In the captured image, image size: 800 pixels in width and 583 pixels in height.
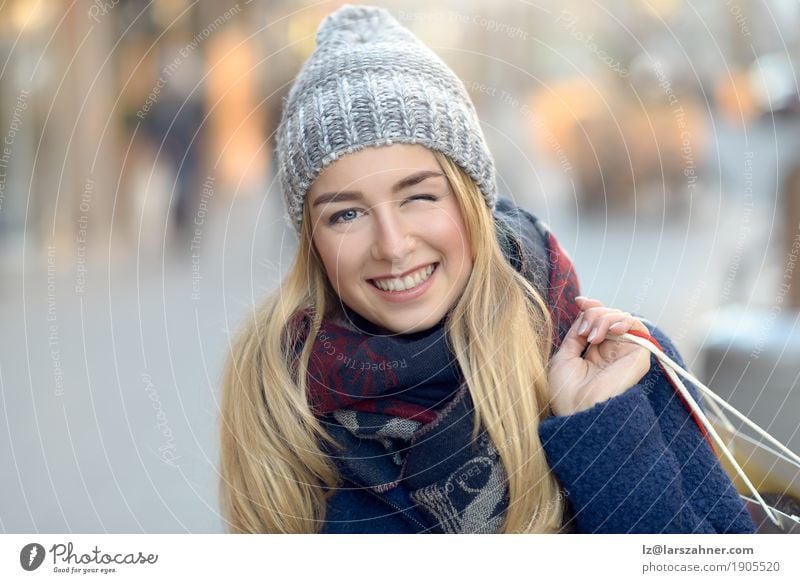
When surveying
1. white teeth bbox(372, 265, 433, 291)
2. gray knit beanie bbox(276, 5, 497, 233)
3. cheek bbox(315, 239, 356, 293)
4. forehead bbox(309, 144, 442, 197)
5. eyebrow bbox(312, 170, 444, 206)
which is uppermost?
gray knit beanie bbox(276, 5, 497, 233)

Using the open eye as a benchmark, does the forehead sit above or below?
above

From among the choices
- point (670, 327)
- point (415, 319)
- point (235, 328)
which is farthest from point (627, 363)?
point (670, 327)

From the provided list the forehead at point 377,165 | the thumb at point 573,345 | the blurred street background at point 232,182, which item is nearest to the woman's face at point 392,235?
the forehead at point 377,165

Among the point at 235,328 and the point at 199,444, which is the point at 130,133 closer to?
the point at 199,444

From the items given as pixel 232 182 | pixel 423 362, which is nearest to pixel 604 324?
pixel 423 362

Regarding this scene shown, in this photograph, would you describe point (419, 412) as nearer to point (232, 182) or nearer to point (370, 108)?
point (370, 108)

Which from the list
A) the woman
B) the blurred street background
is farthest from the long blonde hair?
the blurred street background

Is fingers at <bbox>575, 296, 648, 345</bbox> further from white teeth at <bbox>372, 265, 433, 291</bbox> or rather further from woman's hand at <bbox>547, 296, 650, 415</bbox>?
white teeth at <bbox>372, 265, 433, 291</bbox>

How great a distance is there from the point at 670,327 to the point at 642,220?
665 mm

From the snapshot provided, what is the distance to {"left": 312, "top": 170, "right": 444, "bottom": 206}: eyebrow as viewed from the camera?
1.08m

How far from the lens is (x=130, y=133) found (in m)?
3.09

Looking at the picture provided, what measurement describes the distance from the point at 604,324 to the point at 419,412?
24 centimetres

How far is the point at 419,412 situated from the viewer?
115 cm

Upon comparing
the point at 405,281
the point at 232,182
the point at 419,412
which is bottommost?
the point at 419,412
